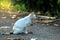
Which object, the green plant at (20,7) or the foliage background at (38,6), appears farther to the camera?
the green plant at (20,7)

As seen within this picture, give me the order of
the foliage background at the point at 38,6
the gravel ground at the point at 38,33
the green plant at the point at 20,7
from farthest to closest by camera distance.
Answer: the green plant at the point at 20,7 → the foliage background at the point at 38,6 → the gravel ground at the point at 38,33

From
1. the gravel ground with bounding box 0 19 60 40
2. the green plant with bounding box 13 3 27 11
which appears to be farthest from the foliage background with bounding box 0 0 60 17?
the gravel ground with bounding box 0 19 60 40

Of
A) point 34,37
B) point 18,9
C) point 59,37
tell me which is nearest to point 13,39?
point 34,37

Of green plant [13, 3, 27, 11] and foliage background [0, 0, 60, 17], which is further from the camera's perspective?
green plant [13, 3, 27, 11]

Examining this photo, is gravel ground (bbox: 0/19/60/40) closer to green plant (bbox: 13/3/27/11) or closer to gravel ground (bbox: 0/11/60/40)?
gravel ground (bbox: 0/11/60/40)

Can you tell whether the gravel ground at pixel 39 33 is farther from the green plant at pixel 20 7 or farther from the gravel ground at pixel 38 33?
the green plant at pixel 20 7

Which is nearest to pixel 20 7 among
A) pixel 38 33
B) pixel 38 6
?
pixel 38 6

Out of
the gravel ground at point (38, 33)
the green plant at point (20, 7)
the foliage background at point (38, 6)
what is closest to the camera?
the gravel ground at point (38, 33)

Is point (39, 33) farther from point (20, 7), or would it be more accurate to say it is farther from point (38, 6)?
point (20, 7)

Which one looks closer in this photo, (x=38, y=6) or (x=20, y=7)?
(x=38, y=6)

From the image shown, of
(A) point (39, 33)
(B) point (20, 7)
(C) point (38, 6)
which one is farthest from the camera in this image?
(B) point (20, 7)

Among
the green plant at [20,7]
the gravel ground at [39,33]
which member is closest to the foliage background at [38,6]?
the green plant at [20,7]

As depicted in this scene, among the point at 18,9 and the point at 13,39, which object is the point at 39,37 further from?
the point at 18,9

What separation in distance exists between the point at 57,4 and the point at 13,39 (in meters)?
4.44
